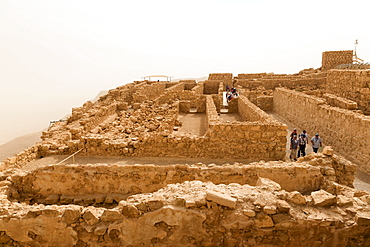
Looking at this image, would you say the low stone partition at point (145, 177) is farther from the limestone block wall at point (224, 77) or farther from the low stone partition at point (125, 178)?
the limestone block wall at point (224, 77)

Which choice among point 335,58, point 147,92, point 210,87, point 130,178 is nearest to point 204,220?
point 130,178

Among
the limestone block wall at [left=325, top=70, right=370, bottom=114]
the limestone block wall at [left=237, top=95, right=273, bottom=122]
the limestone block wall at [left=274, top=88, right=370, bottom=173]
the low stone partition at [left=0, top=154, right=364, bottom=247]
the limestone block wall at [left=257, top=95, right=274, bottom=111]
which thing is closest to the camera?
the low stone partition at [left=0, top=154, right=364, bottom=247]

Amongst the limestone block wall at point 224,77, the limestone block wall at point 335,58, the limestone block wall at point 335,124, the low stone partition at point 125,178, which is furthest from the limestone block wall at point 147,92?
the limestone block wall at point 335,58

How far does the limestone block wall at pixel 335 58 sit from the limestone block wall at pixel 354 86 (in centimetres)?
1501

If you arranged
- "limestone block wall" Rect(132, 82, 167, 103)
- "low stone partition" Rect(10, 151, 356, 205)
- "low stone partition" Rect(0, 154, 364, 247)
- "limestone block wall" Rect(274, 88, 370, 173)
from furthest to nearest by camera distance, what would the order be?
1. "limestone block wall" Rect(132, 82, 167, 103)
2. "limestone block wall" Rect(274, 88, 370, 173)
3. "low stone partition" Rect(10, 151, 356, 205)
4. "low stone partition" Rect(0, 154, 364, 247)

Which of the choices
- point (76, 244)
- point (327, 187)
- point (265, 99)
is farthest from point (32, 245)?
point (265, 99)

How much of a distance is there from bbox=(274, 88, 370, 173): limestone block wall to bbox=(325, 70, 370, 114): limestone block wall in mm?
A: 2366

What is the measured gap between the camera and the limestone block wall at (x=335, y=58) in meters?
26.6

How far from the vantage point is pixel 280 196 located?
3449mm

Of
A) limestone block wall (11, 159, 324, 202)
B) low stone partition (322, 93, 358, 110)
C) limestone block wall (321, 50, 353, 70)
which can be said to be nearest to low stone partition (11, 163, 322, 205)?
limestone block wall (11, 159, 324, 202)

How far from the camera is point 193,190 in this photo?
3.70 m

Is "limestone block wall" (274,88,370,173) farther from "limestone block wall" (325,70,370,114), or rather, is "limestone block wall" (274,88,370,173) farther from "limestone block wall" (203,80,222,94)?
"limestone block wall" (203,80,222,94)

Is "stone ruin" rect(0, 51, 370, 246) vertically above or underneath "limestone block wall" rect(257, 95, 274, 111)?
underneath

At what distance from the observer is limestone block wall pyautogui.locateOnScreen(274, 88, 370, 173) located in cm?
809
